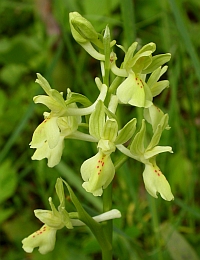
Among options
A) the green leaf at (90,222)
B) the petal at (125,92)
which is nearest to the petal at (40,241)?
the green leaf at (90,222)

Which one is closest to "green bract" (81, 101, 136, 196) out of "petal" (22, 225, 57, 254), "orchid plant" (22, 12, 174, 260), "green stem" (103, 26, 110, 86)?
"orchid plant" (22, 12, 174, 260)

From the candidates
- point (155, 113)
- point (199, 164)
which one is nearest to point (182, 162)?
point (199, 164)

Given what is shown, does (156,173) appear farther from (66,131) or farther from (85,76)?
(85,76)

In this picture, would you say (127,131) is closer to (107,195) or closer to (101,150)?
(101,150)

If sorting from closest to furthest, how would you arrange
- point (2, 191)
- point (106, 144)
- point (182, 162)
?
point (106, 144) → point (2, 191) → point (182, 162)

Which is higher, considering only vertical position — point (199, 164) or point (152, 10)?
point (152, 10)

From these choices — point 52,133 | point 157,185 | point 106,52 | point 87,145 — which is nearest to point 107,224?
point 157,185

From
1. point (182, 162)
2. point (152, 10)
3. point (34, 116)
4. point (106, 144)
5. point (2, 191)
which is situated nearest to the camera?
point (106, 144)

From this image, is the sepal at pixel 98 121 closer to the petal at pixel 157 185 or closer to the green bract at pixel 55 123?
the green bract at pixel 55 123
